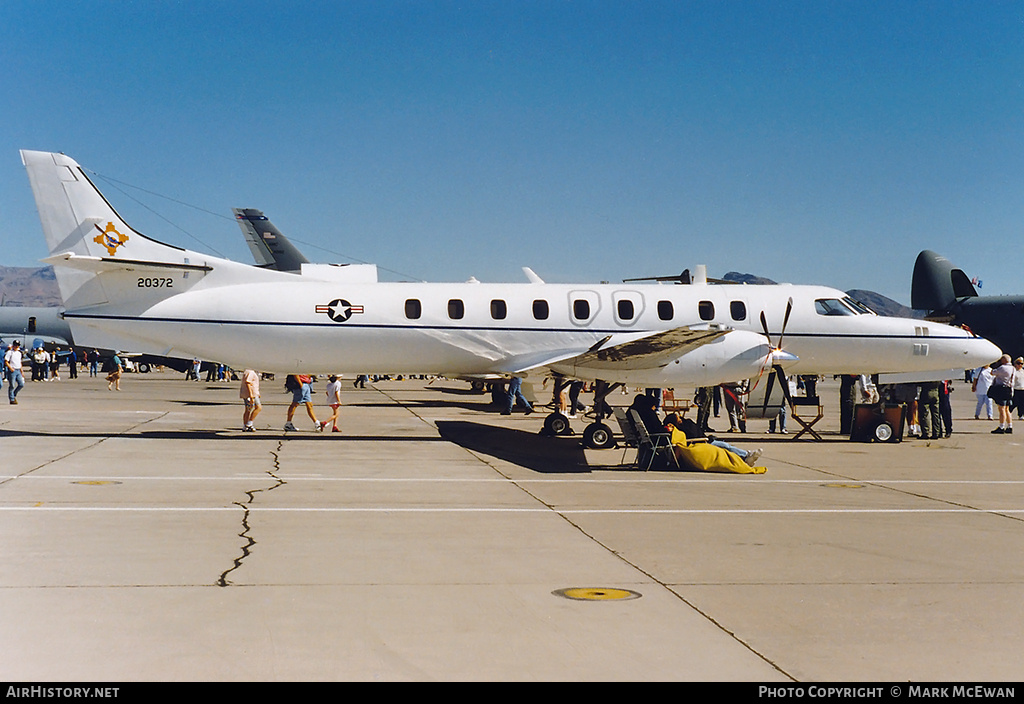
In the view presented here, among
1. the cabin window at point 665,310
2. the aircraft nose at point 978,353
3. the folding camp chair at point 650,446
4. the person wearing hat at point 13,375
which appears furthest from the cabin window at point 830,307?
the person wearing hat at point 13,375

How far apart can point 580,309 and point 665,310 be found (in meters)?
1.98

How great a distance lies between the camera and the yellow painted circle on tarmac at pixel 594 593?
7.02 meters

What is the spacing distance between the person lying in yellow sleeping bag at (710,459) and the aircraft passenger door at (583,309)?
481 centimetres

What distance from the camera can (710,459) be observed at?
52.8 feet

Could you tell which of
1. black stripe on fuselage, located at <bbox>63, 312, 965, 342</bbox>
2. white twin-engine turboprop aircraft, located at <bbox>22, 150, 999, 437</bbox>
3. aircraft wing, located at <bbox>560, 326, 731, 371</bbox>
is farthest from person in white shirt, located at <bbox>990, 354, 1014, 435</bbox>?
aircraft wing, located at <bbox>560, 326, 731, 371</bbox>

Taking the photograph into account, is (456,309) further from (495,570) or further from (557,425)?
(495,570)

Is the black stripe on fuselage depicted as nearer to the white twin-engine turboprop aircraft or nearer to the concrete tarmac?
the white twin-engine turboprop aircraft

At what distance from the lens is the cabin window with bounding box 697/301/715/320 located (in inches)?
829

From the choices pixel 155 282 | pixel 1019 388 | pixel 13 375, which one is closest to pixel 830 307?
pixel 1019 388

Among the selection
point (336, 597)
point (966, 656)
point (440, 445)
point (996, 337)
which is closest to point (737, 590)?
point (966, 656)

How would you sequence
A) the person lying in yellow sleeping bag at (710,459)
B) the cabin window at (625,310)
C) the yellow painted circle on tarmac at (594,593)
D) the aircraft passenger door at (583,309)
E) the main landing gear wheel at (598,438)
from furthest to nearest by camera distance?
1. the cabin window at (625,310)
2. the aircraft passenger door at (583,309)
3. the main landing gear wheel at (598,438)
4. the person lying in yellow sleeping bag at (710,459)
5. the yellow painted circle on tarmac at (594,593)

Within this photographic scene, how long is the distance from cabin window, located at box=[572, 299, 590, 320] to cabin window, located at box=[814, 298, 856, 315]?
559 centimetres

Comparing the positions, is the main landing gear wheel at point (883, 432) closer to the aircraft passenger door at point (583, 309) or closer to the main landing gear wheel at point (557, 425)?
the main landing gear wheel at point (557, 425)

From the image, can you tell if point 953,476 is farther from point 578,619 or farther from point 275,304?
point 275,304
